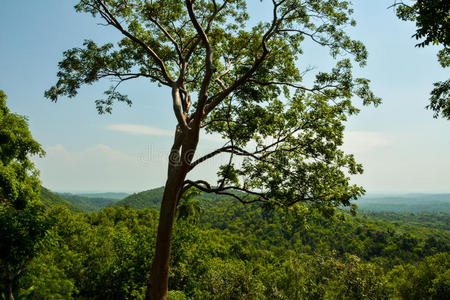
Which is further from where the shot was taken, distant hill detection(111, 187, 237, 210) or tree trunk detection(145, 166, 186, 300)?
distant hill detection(111, 187, 237, 210)

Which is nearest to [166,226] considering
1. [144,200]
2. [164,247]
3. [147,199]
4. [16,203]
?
[164,247]

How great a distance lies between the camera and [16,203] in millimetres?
12398

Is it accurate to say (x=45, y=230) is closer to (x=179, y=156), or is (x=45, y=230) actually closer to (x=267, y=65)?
(x=179, y=156)

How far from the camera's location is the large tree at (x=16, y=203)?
4369 millimetres

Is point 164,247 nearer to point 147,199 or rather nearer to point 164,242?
point 164,242

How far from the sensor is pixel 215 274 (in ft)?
28.0

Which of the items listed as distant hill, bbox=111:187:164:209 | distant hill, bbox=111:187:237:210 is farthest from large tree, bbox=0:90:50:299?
distant hill, bbox=111:187:164:209

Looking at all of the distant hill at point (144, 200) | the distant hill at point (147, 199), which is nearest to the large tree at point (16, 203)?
the distant hill at point (147, 199)

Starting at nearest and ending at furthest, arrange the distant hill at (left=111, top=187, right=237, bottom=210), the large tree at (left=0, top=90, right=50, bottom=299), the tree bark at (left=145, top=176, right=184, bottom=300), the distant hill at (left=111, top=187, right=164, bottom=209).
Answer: the large tree at (left=0, top=90, right=50, bottom=299) < the tree bark at (left=145, top=176, right=184, bottom=300) < the distant hill at (left=111, top=187, right=237, bottom=210) < the distant hill at (left=111, top=187, right=164, bottom=209)

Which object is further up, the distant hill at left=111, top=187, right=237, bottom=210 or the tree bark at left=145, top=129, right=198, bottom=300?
the tree bark at left=145, top=129, right=198, bottom=300

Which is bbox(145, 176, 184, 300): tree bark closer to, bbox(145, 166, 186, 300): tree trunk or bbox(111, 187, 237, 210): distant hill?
bbox(145, 166, 186, 300): tree trunk

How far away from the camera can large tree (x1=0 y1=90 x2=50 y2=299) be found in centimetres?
437

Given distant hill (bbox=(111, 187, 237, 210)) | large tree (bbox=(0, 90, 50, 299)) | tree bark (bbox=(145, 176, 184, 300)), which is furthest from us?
distant hill (bbox=(111, 187, 237, 210))

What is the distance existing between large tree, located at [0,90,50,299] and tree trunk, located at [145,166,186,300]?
2545 millimetres
